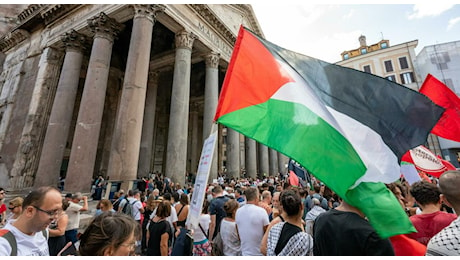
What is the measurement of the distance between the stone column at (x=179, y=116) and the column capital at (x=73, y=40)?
559 centimetres

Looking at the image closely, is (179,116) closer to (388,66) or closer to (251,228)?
(251,228)

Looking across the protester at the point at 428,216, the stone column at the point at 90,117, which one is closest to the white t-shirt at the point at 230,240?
the protester at the point at 428,216

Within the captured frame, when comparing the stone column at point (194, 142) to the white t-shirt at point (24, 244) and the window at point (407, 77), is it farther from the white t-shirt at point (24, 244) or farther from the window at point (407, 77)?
the window at point (407, 77)

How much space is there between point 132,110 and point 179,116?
2.56 metres

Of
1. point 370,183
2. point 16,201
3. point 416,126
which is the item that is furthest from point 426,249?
point 16,201

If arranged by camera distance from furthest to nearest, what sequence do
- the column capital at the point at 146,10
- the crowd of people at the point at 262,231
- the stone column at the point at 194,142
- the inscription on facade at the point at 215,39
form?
the stone column at the point at 194,142
the inscription on facade at the point at 215,39
the column capital at the point at 146,10
the crowd of people at the point at 262,231

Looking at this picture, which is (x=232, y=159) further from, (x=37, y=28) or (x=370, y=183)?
(x=37, y=28)

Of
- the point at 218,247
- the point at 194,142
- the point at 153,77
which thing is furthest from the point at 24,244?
the point at 194,142

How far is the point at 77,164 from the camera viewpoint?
8.48 m

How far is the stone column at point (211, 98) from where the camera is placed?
12484 millimetres

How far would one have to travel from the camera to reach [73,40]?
11742 mm

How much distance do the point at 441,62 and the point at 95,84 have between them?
34467mm

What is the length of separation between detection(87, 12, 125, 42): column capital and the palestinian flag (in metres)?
10.8

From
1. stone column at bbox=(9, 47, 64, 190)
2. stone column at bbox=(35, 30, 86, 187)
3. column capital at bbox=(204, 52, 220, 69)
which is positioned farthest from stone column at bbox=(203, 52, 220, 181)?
stone column at bbox=(9, 47, 64, 190)
